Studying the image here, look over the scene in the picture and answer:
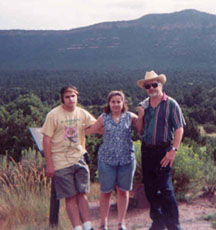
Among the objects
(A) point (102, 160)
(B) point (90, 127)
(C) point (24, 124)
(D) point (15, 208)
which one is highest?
(B) point (90, 127)

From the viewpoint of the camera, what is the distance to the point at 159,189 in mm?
3971

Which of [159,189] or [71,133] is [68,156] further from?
[159,189]

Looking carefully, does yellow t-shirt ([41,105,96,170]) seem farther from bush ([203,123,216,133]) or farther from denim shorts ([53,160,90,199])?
bush ([203,123,216,133])

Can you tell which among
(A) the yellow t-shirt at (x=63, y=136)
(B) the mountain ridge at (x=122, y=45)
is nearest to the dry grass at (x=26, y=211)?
(A) the yellow t-shirt at (x=63, y=136)

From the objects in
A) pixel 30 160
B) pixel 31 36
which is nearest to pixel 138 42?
pixel 31 36

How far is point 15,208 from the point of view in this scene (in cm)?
468

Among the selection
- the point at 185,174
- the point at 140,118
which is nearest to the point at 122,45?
the point at 185,174

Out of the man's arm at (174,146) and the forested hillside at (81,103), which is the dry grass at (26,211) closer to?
the man's arm at (174,146)

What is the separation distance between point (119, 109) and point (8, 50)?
11848cm

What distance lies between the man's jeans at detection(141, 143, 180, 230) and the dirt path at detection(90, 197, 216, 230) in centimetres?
28

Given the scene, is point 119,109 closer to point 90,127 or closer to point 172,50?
point 90,127

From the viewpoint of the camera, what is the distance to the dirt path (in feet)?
14.3

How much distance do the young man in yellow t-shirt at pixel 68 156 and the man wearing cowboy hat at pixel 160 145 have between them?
654 mm

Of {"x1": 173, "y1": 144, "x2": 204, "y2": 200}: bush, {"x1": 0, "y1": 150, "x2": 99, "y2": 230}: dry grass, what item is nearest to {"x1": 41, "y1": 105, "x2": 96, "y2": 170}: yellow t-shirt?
{"x1": 0, "y1": 150, "x2": 99, "y2": 230}: dry grass
